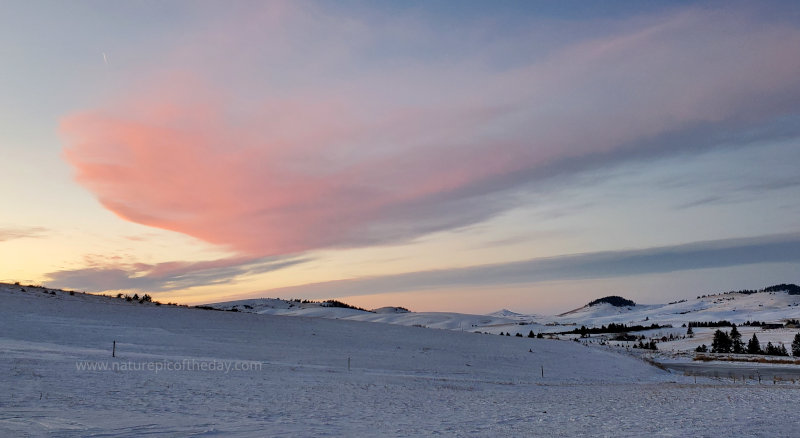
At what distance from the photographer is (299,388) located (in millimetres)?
23891

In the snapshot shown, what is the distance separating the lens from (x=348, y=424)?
52.4 ft

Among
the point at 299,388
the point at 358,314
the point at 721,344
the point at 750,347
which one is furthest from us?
the point at 358,314

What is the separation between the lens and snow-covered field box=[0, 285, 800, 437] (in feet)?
50.2

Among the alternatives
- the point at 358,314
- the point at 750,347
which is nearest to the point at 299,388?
the point at 750,347

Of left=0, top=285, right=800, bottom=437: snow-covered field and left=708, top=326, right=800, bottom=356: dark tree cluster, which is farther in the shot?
left=708, top=326, right=800, bottom=356: dark tree cluster

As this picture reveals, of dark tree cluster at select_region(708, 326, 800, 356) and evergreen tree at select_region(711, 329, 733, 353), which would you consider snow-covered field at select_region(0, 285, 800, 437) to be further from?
evergreen tree at select_region(711, 329, 733, 353)

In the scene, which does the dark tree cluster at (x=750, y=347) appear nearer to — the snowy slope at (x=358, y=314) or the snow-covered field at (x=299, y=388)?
the snowy slope at (x=358, y=314)

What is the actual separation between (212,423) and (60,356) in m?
16.1

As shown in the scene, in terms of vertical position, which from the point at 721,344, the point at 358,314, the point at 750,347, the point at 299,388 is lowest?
the point at 750,347

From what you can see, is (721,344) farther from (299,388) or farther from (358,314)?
(299,388)

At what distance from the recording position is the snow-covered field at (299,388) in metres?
15.3

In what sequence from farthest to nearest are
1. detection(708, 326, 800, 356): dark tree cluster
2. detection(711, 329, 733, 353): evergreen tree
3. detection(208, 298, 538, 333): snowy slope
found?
detection(208, 298, 538, 333): snowy slope, detection(711, 329, 733, 353): evergreen tree, detection(708, 326, 800, 356): dark tree cluster

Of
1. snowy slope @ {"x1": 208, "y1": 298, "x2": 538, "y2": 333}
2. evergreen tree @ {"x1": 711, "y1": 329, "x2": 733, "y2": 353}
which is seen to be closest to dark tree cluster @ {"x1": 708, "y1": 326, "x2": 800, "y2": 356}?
evergreen tree @ {"x1": 711, "y1": 329, "x2": 733, "y2": 353}

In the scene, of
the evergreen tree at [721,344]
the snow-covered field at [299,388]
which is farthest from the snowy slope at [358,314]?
the snow-covered field at [299,388]
